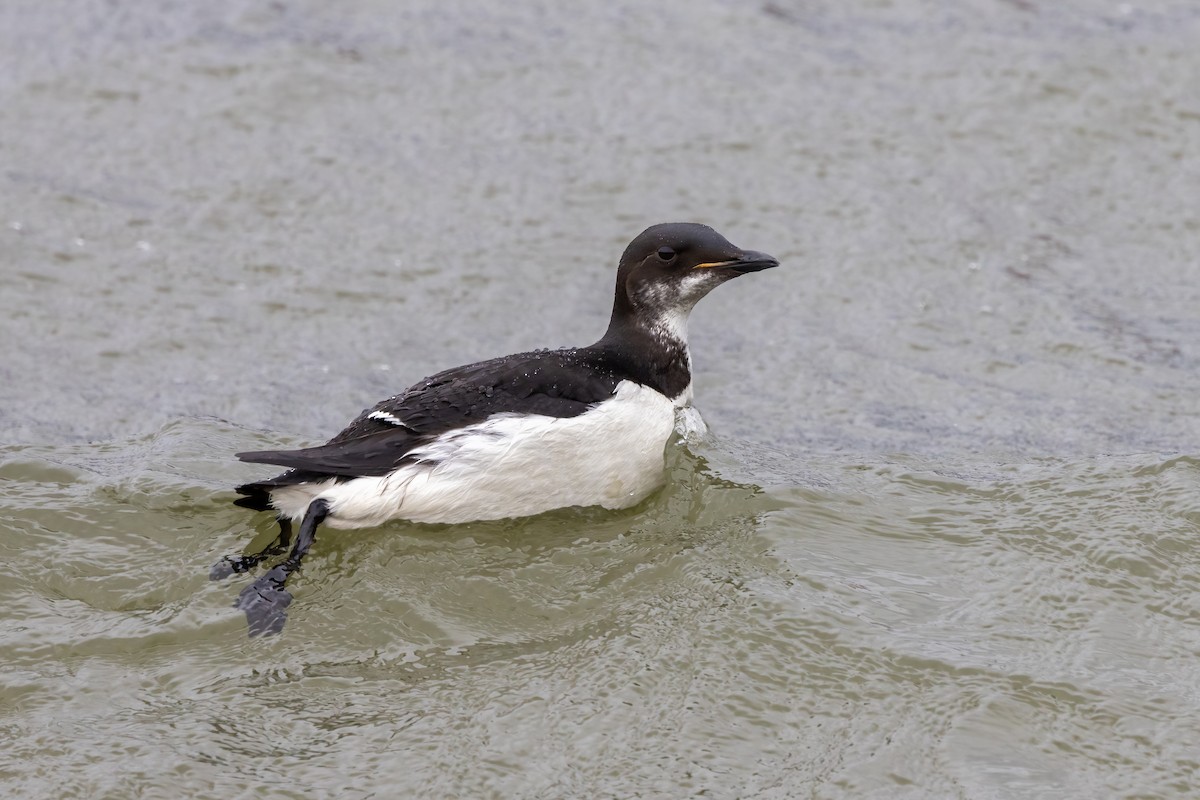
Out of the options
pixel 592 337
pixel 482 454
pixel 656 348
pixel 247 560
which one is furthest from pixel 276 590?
pixel 592 337

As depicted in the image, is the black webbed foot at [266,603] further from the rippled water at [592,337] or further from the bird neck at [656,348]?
the bird neck at [656,348]

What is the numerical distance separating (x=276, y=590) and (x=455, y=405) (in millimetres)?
936

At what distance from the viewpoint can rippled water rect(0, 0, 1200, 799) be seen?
4555 millimetres

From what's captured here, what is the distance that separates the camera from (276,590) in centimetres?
514

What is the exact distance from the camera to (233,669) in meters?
4.77

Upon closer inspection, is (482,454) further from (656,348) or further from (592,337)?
(592,337)

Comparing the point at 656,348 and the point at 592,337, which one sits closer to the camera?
the point at 656,348

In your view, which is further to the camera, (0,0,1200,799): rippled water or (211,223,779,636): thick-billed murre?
(211,223,779,636): thick-billed murre

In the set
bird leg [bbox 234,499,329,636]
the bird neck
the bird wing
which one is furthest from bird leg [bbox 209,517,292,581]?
the bird neck

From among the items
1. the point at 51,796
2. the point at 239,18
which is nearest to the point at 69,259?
the point at 239,18

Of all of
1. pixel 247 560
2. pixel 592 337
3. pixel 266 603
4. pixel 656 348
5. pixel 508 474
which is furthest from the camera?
pixel 592 337

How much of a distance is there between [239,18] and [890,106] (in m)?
4.66

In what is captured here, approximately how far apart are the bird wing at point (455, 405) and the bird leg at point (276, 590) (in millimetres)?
174

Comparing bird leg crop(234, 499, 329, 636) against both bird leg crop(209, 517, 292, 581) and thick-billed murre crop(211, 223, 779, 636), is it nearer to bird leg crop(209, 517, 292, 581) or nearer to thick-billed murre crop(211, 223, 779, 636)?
thick-billed murre crop(211, 223, 779, 636)
